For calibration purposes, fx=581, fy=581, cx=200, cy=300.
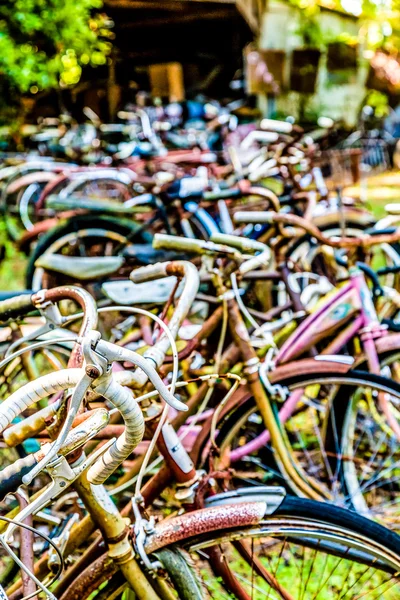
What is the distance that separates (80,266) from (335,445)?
62.6 inches

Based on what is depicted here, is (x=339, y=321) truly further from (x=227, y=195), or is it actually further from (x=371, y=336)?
(x=227, y=195)

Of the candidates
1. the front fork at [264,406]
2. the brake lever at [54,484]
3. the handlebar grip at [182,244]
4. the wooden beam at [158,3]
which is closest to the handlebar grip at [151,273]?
the handlebar grip at [182,244]

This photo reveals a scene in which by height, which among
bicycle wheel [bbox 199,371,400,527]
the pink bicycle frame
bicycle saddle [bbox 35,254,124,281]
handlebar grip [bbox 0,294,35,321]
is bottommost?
bicycle wheel [bbox 199,371,400,527]

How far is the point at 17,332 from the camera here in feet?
8.13

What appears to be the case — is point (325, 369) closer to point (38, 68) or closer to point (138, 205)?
point (138, 205)

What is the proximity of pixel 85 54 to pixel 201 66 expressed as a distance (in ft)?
20.6

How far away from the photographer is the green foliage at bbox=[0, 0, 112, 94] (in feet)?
24.2

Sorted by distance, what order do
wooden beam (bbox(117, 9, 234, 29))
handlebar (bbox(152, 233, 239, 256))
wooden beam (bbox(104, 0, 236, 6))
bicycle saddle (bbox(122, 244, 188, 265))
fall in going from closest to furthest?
1. handlebar (bbox(152, 233, 239, 256))
2. bicycle saddle (bbox(122, 244, 188, 265))
3. wooden beam (bbox(104, 0, 236, 6))
4. wooden beam (bbox(117, 9, 234, 29))

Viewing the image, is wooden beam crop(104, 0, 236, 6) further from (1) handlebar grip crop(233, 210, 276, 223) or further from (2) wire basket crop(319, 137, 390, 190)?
(1) handlebar grip crop(233, 210, 276, 223)

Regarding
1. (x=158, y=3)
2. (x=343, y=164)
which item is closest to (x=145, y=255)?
(x=343, y=164)

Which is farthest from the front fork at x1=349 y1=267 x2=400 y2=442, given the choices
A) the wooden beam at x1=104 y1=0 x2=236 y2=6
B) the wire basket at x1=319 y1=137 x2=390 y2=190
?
the wooden beam at x1=104 y1=0 x2=236 y2=6

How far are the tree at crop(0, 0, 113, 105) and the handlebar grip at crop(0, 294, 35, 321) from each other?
6295 mm

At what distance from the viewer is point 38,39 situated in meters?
8.00

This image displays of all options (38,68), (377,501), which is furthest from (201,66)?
(377,501)
